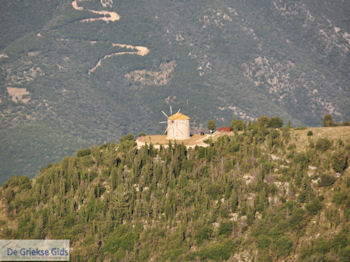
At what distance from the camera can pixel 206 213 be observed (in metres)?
155

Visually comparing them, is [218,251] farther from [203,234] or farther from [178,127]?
[178,127]

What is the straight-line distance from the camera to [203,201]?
156625mm

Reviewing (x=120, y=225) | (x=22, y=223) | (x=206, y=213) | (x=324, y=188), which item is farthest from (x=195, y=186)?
(x=22, y=223)

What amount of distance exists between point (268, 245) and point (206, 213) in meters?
16.0

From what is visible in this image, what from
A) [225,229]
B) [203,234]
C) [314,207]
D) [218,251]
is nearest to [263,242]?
[225,229]

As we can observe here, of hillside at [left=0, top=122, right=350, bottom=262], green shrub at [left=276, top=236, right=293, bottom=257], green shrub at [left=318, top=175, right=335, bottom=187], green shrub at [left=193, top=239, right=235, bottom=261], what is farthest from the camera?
green shrub at [left=318, top=175, right=335, bottom=187]

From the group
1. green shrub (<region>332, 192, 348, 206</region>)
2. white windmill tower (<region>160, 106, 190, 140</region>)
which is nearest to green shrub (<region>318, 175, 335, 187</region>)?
green shrub (<region>332, 192, 348, 206</region>)

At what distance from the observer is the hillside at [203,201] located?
148 meters

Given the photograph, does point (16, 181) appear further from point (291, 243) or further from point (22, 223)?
point (291, 243)

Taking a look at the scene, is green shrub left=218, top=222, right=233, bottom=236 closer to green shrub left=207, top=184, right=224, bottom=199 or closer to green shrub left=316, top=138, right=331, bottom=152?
green shrub left=207, top=184, right=224, bottom=199

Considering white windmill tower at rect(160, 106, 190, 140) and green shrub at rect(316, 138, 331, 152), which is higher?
white windmill tower at rect(160, 106, 190, 140)

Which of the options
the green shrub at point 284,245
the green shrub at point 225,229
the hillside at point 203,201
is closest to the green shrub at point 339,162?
the hillside at point 203,201

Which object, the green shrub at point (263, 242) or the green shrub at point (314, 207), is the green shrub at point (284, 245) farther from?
the green shrub at point (314, 207)

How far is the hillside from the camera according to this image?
147750 mm
